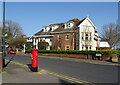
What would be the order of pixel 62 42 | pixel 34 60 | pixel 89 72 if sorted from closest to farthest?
pixel 34 60
pixel 89 72
pixel 62 42

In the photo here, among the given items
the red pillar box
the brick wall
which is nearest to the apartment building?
the brick wall

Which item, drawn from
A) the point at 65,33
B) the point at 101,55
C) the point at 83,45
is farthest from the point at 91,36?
the point at 101,55

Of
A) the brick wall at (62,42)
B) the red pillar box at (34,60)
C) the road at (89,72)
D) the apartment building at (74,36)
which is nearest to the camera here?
the road at (89,72)

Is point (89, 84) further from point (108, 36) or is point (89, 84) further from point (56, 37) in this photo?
point (108, 36)

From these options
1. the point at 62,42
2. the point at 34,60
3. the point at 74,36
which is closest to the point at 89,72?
the point at 34,60

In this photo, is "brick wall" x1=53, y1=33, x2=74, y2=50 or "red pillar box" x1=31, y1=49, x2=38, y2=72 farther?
"brick wall" x1=53, y1=33, x2=74, y2=50

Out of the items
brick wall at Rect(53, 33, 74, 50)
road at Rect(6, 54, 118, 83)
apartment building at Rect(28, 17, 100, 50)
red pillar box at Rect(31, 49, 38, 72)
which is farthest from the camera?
brick wall at Rect(53, 33, 74, 50)

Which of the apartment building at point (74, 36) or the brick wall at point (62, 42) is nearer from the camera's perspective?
the apartment building at point (74, 36)

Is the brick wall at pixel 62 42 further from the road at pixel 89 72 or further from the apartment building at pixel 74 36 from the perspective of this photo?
the road at pixel 89 72

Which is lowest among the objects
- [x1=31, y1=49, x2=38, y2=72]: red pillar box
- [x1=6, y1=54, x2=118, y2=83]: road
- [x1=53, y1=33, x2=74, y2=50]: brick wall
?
[x1=6, y1=54, x2=118, y2=83]: road

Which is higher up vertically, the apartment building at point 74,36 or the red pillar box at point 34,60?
the apartment building at point 74,36

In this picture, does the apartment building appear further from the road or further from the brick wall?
the road

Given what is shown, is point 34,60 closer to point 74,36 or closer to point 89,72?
point 89,72

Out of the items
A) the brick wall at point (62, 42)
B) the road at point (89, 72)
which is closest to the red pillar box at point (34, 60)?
the road at point (89, 72)
